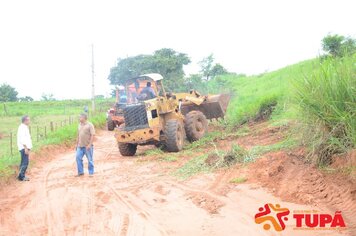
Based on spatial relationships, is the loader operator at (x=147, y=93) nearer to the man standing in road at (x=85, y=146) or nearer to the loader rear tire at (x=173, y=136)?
the loader rear tire at (x=173, y=136)

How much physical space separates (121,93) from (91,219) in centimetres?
1448

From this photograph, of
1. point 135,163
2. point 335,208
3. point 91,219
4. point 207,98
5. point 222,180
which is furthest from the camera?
point 207,98

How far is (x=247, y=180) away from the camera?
8.38 meters

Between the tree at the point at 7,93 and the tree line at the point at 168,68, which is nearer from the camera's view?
the tree line at the point at 168,68

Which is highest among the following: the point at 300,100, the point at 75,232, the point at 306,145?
the point at 300,100

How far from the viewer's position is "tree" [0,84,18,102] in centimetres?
6123

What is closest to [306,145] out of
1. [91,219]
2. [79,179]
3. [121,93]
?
[91,219]

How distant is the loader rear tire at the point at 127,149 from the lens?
46.0 ft

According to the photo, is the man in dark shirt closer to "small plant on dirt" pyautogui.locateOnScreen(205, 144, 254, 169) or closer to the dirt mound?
"small plant on dirt" pyautogui.locateOnScreen(205, 144, 254, 169)

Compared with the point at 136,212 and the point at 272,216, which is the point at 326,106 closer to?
the point at 272,216

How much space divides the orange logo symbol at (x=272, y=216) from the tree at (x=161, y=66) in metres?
28.1

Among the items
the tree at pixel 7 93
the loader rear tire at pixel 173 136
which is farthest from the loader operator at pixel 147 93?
the tree at pixel 7 93

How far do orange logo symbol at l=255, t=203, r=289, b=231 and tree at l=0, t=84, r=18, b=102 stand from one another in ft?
196

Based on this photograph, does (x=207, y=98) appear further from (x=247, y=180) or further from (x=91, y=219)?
(x=91, y=219)
